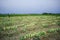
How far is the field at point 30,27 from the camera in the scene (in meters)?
2.27

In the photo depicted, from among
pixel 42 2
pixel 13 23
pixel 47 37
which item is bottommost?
pixel 47 37

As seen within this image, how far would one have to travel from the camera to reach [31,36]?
2.27 metres

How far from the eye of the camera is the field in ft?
7.46

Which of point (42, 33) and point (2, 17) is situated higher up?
point (2, 17)

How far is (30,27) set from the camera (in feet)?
7.95

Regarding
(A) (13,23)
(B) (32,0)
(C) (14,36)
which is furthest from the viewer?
(B) (32,0)

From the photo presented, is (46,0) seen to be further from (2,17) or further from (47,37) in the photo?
(2,17)

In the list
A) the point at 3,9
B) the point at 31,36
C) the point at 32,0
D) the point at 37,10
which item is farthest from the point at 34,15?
the point at 3,9

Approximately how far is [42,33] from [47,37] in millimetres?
127

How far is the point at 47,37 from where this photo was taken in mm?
2312

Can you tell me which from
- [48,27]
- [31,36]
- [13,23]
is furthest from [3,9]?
[48,27]

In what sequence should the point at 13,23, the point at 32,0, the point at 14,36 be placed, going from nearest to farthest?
the point at 14,36 < the point at 13,23 < the point at 32,0

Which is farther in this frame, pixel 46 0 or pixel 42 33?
pixel 46 0

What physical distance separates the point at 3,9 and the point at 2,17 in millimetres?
176
